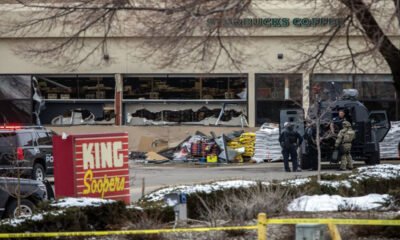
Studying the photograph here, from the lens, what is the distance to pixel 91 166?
12.8m

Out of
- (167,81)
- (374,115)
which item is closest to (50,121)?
(167,81)

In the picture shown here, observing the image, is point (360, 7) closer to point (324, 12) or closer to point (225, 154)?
point (324, 12)

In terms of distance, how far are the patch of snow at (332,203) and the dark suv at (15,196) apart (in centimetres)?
473

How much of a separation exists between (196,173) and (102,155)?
12.4 metres

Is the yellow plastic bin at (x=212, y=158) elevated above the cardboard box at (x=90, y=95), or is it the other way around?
the cardboard box at (x=90, y=95)

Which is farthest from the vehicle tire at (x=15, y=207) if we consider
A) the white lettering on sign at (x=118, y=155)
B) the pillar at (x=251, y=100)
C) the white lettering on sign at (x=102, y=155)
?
the pillar at (x=251, y=100)

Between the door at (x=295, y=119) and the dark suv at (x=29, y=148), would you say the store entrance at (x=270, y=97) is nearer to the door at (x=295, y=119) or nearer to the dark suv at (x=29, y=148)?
the door at (x=295, y=119)

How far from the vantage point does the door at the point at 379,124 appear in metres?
26.6

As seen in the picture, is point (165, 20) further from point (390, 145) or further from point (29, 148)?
point (390, 145)

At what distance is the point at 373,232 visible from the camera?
9.03 m

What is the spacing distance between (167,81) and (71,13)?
926 inches

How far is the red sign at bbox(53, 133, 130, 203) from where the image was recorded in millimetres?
12539

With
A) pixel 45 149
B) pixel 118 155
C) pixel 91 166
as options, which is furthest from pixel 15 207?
pixel 45 149

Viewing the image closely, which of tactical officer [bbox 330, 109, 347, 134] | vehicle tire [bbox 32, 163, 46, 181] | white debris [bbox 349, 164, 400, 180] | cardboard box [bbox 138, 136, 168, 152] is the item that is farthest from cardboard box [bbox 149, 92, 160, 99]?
white debris [bbox 349, 164, 400, 180]
